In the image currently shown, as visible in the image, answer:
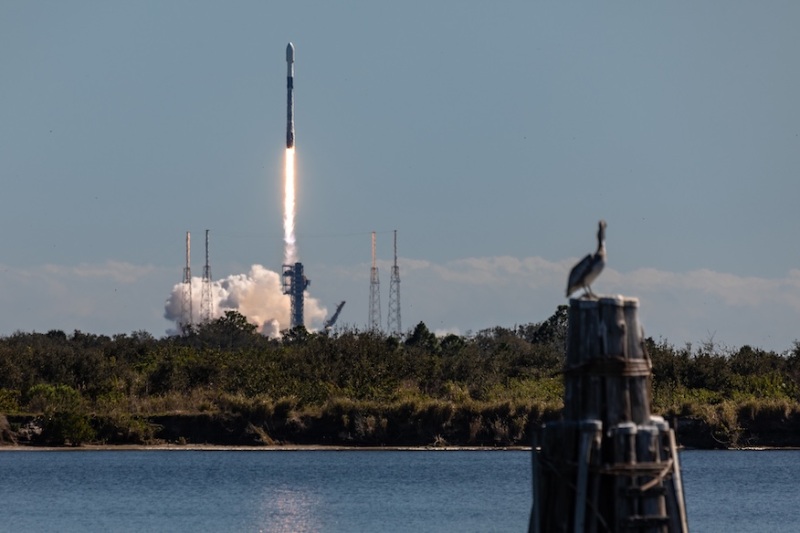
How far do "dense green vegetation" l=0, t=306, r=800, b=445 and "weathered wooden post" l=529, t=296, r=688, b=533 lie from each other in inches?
2292

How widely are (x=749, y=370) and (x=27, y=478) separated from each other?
137 feet

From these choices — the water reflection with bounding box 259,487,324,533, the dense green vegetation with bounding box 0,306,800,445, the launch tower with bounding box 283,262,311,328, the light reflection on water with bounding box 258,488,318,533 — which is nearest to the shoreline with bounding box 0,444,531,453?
the dense green vegetation with bounding box 0,306,800,445

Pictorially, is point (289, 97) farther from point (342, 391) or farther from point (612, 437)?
point (612, 437)

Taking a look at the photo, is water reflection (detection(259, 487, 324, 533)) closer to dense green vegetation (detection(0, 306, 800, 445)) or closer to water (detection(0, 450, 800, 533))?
water (detection(0, 450, 800, 533))

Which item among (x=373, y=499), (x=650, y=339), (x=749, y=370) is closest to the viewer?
(x=373, y=499)

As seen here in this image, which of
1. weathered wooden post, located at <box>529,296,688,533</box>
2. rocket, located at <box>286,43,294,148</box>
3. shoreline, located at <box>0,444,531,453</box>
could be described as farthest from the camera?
rocket, located at <box>286,43,294,148</box>

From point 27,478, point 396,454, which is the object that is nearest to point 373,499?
point 27,478

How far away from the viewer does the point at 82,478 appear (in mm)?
65812

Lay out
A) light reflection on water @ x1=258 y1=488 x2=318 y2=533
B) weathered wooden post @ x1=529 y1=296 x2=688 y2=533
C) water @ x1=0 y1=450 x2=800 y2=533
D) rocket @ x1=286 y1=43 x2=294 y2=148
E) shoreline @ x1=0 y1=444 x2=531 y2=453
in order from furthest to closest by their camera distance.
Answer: rocket @ x1=286 y1=43 x2=294 y2=148 < shoreline @ x1=0 y1=444 x2=531 y2=453 < water @ x1=0 y1=450 x2=800 y2=533 < light reflection on water @ x1=258 y1=488 x2=318 y2=533 < weathered wooden post @ x1=529 y1=296 x2=688 y2=533

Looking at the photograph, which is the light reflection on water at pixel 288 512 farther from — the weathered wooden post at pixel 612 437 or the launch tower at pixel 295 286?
the launch tower at pixel 295 286

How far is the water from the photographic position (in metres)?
50.5

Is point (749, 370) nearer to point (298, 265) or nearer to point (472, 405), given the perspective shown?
point (472, 405)

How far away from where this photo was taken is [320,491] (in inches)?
2406

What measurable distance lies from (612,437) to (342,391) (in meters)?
68.4
